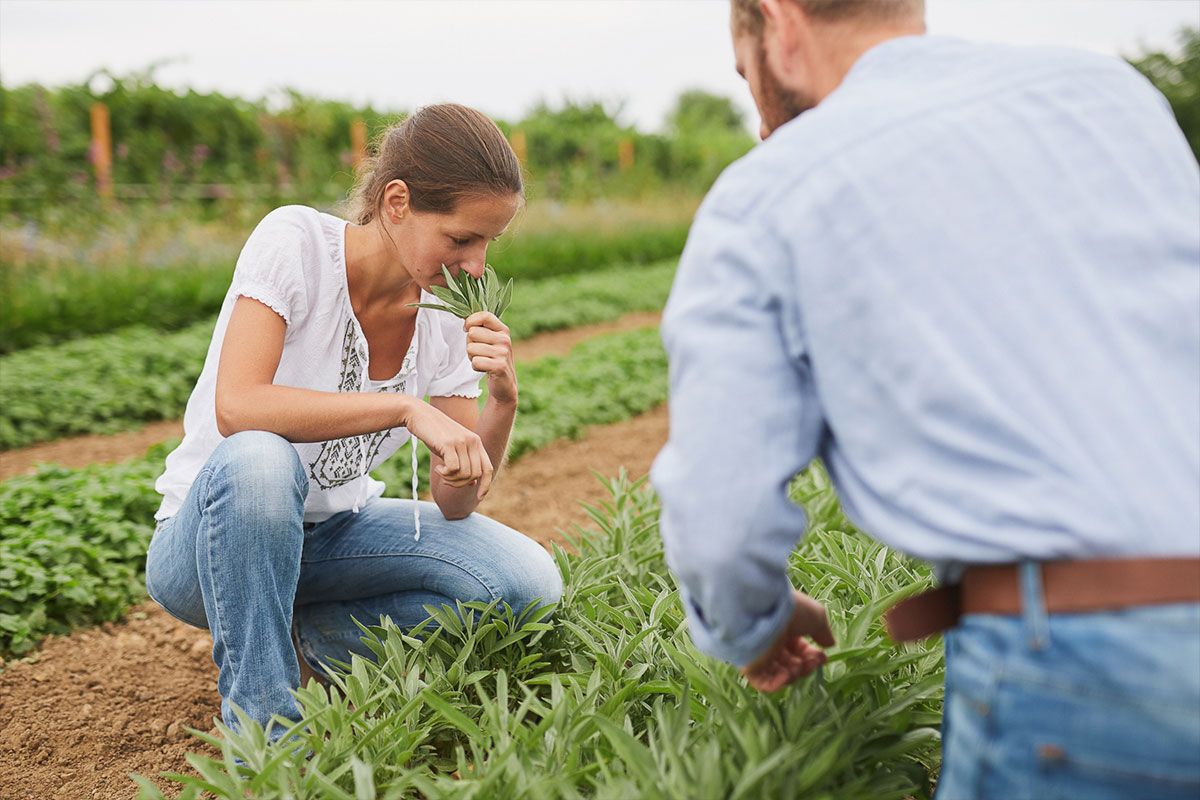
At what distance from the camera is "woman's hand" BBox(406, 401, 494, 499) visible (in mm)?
2264

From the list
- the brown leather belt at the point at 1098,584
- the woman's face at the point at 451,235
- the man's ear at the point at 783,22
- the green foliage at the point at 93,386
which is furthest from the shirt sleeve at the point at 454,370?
the green foliage at the point at 93,386

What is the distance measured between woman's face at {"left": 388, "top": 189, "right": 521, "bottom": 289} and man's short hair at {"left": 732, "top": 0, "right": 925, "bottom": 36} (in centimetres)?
107

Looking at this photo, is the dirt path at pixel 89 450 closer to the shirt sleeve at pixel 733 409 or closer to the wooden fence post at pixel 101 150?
the shirt sleeve at pixel 733 409

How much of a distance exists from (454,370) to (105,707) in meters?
1.33

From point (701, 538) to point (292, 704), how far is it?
1382 millimetres

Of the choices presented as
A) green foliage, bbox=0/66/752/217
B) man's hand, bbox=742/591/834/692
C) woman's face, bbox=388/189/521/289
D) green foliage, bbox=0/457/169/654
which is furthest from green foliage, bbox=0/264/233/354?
man's hand, bbox=742/591/834/692

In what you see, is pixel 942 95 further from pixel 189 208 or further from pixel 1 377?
pixel 189 208

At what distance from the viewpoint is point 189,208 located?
40.3 feet

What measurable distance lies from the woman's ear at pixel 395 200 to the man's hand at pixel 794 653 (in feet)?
4.56

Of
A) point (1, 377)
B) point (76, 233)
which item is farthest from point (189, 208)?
point (1, 377)

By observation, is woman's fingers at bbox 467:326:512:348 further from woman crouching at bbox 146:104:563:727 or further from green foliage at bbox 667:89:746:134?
green foliage at bbox 667:89:746:134

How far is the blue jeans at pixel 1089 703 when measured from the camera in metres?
1.14

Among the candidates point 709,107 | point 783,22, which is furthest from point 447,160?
point 709,107

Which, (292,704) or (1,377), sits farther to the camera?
(1,377)
